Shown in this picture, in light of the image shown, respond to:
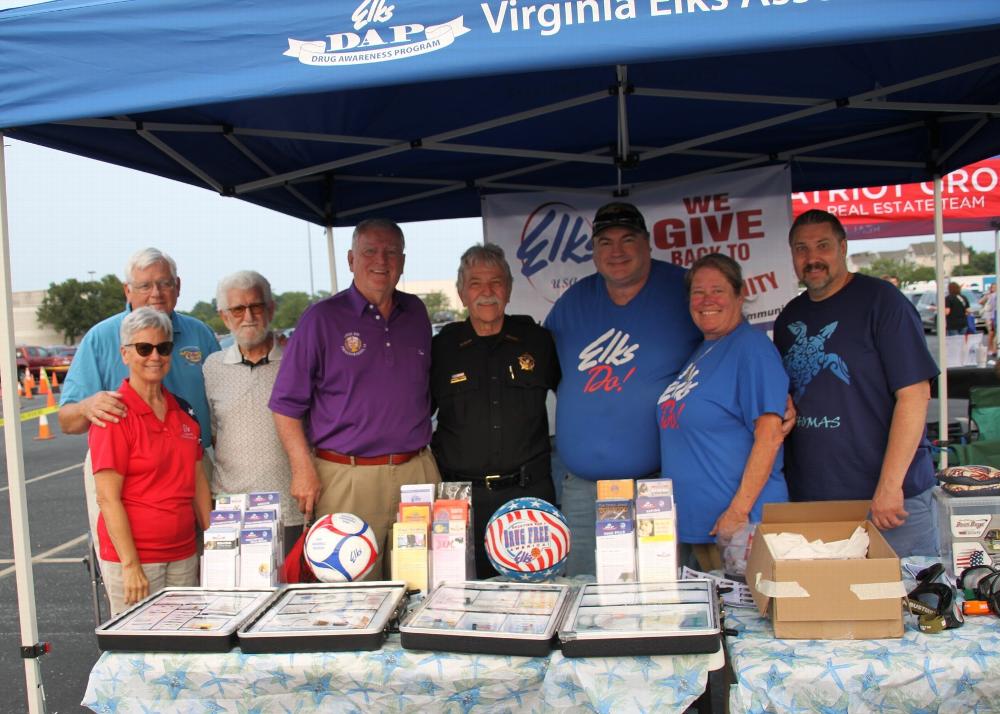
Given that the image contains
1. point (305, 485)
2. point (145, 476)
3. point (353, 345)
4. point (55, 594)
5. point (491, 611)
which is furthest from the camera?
point (55, 594)

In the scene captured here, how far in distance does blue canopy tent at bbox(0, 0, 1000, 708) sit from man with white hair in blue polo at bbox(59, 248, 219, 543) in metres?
0.43

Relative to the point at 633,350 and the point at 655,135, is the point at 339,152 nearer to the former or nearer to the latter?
the point at 655,135

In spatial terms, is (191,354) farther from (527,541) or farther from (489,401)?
(527,541)

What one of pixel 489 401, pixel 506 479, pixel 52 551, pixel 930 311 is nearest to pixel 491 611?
pixel 506 479

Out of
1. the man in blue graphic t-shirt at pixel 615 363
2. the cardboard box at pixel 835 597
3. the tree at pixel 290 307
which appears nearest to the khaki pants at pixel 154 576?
the man in blue graphic t-shirt at pixel 615 363

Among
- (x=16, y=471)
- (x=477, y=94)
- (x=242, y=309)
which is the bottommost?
(x=16, y=471)

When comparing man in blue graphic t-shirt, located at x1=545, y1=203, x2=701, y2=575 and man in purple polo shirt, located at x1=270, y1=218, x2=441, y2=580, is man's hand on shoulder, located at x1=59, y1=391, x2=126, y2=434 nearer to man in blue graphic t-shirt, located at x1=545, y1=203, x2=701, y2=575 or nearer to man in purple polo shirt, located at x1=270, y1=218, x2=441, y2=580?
man in purple polo shirt, located at x1=270, y1=218, x2=441, y2=580

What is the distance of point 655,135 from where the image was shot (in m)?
3.58

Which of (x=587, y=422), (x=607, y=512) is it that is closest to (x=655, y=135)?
(x=587, y=422)

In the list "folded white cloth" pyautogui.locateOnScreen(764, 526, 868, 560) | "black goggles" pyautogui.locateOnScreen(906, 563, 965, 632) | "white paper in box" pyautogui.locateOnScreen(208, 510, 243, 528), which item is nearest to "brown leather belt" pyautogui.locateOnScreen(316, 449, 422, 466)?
"white paper in box" pyautogui.locateOnScreen(208, 510, 243, 528)

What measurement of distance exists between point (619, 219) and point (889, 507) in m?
1.31

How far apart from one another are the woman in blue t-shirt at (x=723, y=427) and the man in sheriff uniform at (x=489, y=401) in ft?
1.68

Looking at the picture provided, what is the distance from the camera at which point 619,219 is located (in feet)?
9.48

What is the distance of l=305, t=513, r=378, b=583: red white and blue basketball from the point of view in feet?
7.06
